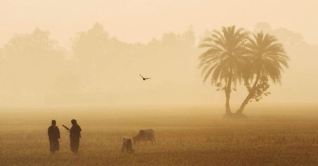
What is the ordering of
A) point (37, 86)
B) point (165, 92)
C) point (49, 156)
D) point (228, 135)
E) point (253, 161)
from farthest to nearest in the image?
1. point (37, 86)
2. point (165, 92)
3. point (228, 135)
4. point (49, 156)
5. point (253, 161)

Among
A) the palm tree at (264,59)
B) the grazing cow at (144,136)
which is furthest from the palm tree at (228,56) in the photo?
the grazing cow at (144,136)

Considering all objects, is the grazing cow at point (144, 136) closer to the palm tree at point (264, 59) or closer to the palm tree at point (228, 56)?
the palm tree at point (228, 56)

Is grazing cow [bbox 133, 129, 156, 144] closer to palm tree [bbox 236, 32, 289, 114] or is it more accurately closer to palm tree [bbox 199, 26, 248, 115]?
palm tree [bbox 199, 26, 248, 115]

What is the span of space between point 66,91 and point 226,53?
99.1 metres

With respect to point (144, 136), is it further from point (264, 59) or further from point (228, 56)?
point (264, 59)

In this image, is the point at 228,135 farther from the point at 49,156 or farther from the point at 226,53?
the point at 226,53

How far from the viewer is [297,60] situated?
180m

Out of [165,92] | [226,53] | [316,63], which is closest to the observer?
[226,53]

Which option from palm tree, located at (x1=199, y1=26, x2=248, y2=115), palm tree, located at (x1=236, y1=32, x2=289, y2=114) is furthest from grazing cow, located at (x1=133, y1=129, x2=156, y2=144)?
palm tree, located at (x1=236, y1=32, x2=289, y2=114)

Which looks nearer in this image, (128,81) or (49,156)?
(49,156)

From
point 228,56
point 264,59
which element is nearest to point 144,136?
point 228,56

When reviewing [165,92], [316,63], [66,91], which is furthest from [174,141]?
[316,63]

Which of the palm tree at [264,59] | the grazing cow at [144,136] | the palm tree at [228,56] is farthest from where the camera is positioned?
the palm tree at [228,56]

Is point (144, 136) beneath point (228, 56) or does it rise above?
beneath
